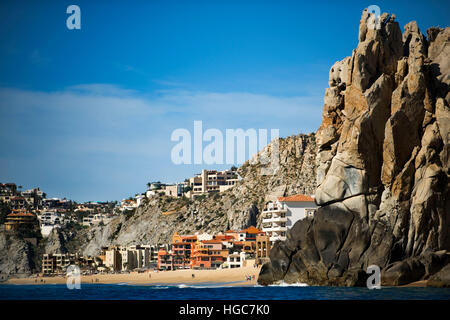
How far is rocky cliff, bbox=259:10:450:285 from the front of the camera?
5844 cm

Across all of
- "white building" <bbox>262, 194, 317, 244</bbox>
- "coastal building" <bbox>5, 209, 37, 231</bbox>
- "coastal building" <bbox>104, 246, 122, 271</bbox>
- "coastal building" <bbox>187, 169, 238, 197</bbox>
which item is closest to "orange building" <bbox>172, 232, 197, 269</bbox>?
"coastal building" <bbox>104, 246, 122, 271</bbox>

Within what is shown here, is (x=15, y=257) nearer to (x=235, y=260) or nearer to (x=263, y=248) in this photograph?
(x=235, y=260)

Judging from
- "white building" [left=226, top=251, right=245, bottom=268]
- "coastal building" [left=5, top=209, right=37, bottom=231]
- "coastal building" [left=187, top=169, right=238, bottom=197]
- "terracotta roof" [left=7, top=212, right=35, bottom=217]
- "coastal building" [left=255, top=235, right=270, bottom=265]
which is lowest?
"white building" [left=226, top=251, right=245, bottom=268]

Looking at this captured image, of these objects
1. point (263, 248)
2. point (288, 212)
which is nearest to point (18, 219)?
point (263, 248)

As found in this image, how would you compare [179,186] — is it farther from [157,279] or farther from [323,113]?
[323,113]

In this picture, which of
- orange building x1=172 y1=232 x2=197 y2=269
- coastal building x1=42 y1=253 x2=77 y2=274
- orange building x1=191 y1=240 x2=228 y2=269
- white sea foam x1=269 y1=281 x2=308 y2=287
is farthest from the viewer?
coastal building x1=42 y1=253 x2=77 y2=274

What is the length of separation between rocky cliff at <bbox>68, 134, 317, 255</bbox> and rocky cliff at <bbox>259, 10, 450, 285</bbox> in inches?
2678

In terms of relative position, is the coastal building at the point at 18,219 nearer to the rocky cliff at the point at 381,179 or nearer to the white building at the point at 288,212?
the white building at the point at 288,212

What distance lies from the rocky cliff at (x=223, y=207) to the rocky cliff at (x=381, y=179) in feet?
223

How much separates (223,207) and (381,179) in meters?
93.0

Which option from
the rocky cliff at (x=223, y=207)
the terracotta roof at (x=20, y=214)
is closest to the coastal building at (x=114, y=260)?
the rocky cliff at (x=223, y=207)

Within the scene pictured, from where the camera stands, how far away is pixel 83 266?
143 metres

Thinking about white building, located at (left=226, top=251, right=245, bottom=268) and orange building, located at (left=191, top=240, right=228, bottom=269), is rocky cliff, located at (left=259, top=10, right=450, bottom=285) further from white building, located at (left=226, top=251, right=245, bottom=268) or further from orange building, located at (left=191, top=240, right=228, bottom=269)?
orange building, located at (left=191, top=240, right=228, bottom=269)
